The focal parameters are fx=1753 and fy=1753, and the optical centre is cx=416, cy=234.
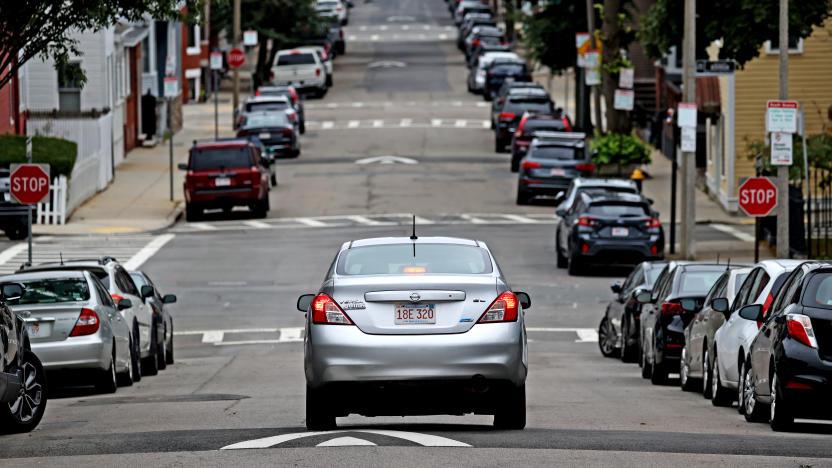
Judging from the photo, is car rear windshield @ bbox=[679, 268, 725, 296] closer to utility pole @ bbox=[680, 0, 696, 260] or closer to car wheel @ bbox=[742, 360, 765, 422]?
car wheel @ bbox=[742, 360, 765, 422]

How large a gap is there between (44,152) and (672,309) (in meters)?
25.1

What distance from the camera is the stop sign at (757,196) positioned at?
27547 mm

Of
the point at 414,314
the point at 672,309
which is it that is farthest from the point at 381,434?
the point at 672,309

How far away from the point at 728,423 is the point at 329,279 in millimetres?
3796

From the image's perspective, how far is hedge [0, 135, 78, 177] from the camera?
3956 centimetres

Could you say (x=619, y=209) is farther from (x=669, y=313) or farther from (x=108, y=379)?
(x=108, y=379)

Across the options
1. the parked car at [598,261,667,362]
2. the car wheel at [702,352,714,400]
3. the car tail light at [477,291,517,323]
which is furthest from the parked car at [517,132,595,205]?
the car tail light at [477,291,517,323]

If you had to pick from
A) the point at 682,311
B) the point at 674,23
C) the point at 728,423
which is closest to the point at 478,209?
the point at 674,23

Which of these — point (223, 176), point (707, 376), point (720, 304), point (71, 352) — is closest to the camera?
point (720, 304)

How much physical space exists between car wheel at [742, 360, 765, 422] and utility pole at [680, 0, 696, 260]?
1867cm

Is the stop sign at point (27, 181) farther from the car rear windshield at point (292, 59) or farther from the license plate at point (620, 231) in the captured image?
the car rear windshield at point (292, 59)

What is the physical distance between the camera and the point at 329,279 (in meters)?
13.4

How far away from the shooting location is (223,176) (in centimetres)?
4184

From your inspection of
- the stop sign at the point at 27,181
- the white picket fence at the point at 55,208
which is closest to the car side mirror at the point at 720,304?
the stop sign at the point at 27,181
